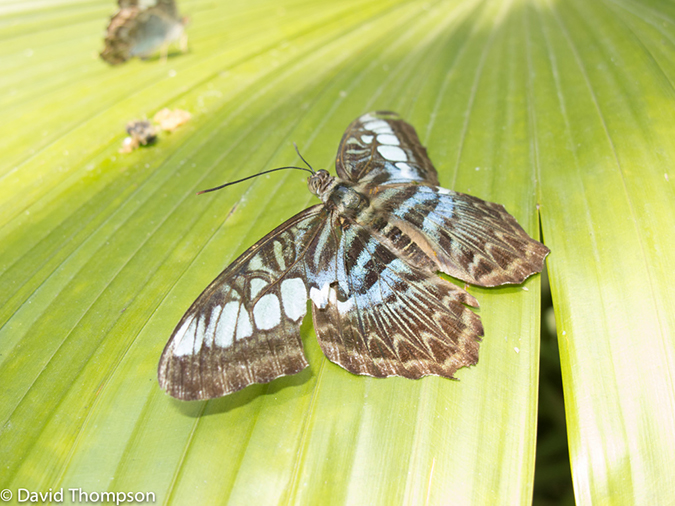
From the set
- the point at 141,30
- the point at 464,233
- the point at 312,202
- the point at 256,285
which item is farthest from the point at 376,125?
the point at 141,30

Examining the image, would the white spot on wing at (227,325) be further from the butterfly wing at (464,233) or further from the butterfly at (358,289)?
the butterfly wing at (464,233)

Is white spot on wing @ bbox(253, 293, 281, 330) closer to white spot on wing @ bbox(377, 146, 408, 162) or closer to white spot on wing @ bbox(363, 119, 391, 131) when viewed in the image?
white spot on wing @ bbox(377, 146, 408, 162)

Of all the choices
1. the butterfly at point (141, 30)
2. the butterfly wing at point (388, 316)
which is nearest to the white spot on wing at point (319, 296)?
the butterfly wing at point (388, 316)

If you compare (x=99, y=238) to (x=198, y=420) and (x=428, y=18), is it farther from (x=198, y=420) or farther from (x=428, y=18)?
(x=428, y=18)

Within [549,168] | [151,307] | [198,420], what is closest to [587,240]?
[549,168]

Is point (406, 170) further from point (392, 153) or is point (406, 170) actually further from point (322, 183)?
point (322, 183)
